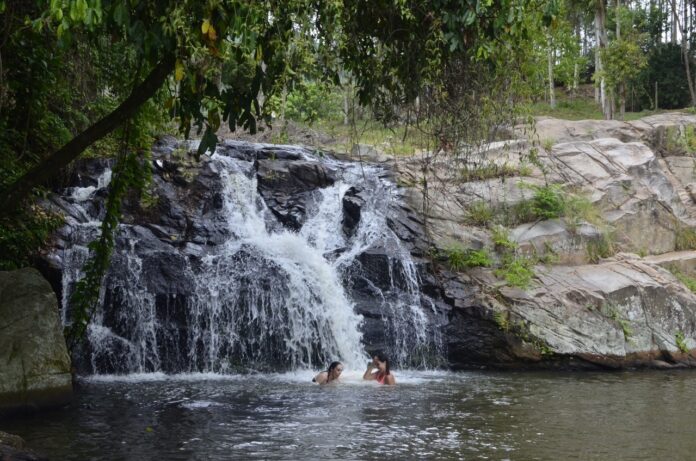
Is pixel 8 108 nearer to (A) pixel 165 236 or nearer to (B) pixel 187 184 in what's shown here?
(A) pixel 165 236

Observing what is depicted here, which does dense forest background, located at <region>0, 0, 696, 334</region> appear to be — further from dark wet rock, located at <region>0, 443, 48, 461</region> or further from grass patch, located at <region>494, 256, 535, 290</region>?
grass patch, located at <region>494, 256, 535, 290</region>

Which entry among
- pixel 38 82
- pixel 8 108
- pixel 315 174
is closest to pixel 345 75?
pixel 38 82

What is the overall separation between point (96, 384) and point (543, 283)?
29.2 ft

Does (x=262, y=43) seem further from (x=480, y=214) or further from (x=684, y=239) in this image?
(x=684, y=239)

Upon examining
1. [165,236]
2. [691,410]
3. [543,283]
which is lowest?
[691,410]

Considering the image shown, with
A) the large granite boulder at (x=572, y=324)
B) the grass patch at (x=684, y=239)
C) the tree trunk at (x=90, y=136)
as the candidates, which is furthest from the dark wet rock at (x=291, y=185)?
the tree trunk at (x=90, y=136)

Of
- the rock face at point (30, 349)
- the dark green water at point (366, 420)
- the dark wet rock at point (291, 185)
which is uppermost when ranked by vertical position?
the dark wet rock at point (291, 185)

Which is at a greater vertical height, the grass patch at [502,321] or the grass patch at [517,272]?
the grass patch at [517,272]

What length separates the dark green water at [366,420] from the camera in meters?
7.73

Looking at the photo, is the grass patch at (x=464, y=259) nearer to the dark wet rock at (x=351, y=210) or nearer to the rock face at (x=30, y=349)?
the dark wet rock at (x=351, y=210)

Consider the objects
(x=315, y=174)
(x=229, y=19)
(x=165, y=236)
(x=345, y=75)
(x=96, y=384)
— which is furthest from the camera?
(x=315, y=174)

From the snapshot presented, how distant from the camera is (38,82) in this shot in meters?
9.17

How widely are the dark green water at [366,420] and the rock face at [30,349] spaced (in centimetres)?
31

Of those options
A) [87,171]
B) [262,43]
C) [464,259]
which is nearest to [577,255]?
[464,259]
